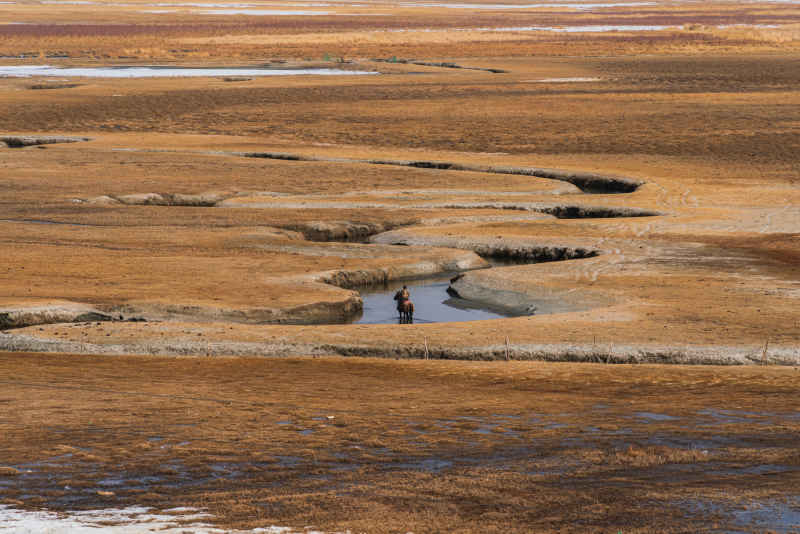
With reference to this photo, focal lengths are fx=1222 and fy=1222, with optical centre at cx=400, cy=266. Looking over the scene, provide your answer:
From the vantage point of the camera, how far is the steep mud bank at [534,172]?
35312 millimetres

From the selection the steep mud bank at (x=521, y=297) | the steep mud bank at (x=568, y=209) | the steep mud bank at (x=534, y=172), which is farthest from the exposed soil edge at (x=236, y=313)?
the steep mud bank at (x=534, y=172)

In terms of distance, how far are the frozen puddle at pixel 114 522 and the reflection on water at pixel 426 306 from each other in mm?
10781

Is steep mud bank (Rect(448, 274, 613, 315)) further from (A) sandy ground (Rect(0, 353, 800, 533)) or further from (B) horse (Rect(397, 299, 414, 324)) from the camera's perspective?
(A) sandy ground (Rect(0, 353, 800, 533))

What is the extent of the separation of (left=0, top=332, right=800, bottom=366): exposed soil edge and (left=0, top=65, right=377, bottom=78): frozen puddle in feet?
182

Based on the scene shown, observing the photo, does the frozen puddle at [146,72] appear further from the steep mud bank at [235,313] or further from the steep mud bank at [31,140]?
the steep mud bank at [235,313]

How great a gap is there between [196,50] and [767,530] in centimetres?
9030

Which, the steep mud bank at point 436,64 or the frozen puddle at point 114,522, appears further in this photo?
the steep mud bank at point 436,64

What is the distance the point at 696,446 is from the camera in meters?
11.9

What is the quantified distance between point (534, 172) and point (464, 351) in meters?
20.2

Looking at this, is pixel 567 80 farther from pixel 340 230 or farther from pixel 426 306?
pixel 426 306

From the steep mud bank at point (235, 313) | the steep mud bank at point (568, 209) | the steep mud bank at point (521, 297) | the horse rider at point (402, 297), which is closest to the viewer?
the steep mud bank at point (235, 313)

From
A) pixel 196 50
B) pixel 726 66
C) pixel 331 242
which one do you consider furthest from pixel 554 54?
pixel 331 242

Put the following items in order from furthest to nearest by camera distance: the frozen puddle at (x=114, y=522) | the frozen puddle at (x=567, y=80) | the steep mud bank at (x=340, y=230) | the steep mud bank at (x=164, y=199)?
the frozen puddle at (x=567, y=80), the steep mud bank at (x=164, y=199), the steep mud bank at (x=340, y=230), the frozen puddle at (x=114, y=522)

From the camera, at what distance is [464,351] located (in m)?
17.3
